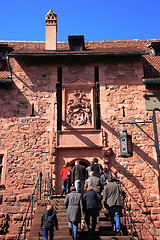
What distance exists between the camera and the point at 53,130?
49.9 feet

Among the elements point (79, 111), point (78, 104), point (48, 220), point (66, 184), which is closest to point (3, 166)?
point (66, 184)

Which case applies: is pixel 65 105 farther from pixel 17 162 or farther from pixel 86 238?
pixel 86 238

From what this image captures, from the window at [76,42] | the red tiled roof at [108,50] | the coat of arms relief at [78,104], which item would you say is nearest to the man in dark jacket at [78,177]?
the coat of arms relief at [78,104]

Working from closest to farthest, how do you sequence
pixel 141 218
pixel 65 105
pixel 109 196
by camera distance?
pixel 109 196, pixel 141 218, pixel 65 105

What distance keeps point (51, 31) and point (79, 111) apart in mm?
5421

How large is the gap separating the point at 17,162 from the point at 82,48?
7757 mm

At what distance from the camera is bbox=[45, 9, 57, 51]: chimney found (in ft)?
57.2

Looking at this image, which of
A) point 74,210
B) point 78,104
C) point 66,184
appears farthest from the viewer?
point 78,104

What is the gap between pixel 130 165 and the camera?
14.6m

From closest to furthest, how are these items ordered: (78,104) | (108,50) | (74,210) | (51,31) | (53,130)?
(74,210) → (53,130) → (78,104) → (108,50) → (51,31)

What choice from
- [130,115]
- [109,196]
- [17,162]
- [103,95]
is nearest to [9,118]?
[17,162]

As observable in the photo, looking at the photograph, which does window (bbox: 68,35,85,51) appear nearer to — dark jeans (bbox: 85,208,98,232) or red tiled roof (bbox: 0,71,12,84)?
red tiled roof (bbox: 0,71,12,84)

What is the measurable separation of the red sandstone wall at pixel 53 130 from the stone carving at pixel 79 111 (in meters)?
0.70

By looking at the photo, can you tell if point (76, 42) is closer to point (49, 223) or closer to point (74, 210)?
point (74, 210)
